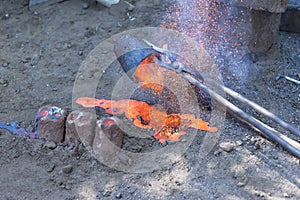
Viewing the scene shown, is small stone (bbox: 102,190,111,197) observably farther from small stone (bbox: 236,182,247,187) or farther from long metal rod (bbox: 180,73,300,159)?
long metal rod (bbox: 180,73,300,159)

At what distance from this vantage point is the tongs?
3.16 meters

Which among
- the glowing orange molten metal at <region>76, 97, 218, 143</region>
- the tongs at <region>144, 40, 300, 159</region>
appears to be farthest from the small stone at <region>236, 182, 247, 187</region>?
the glowing orange molten metal at <region>76, 97, 218, 143</region>

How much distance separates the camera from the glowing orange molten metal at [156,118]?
11.3 ft

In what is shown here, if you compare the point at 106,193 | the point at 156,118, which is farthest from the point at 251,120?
the point at 106,193

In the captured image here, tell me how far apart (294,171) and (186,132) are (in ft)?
2.77

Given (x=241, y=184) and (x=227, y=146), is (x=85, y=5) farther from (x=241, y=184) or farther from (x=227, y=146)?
(x=241, y=184)

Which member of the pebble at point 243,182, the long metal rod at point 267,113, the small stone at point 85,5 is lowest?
the pebble at point 243,182

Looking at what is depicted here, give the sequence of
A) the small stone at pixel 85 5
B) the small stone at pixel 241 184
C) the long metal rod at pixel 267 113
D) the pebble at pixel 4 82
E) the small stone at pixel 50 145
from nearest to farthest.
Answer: the small stone at pixel 241 184
the long metal rod at pixel 267 113
the small stone at pixel 50 145
the pebble at pixel 4 82
the small stone at pixel 85 5

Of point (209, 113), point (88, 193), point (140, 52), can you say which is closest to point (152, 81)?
point (140, 52)

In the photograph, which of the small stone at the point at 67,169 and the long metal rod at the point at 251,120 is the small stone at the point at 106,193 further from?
the long metal rod at the point at 251,120

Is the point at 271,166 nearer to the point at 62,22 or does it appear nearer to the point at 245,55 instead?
the point at 245,55

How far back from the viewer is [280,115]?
3623 millimetres

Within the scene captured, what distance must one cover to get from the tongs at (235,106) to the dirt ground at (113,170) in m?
0.09

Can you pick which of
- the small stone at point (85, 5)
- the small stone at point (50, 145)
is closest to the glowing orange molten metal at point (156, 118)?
the small stone at point (50, 145)
